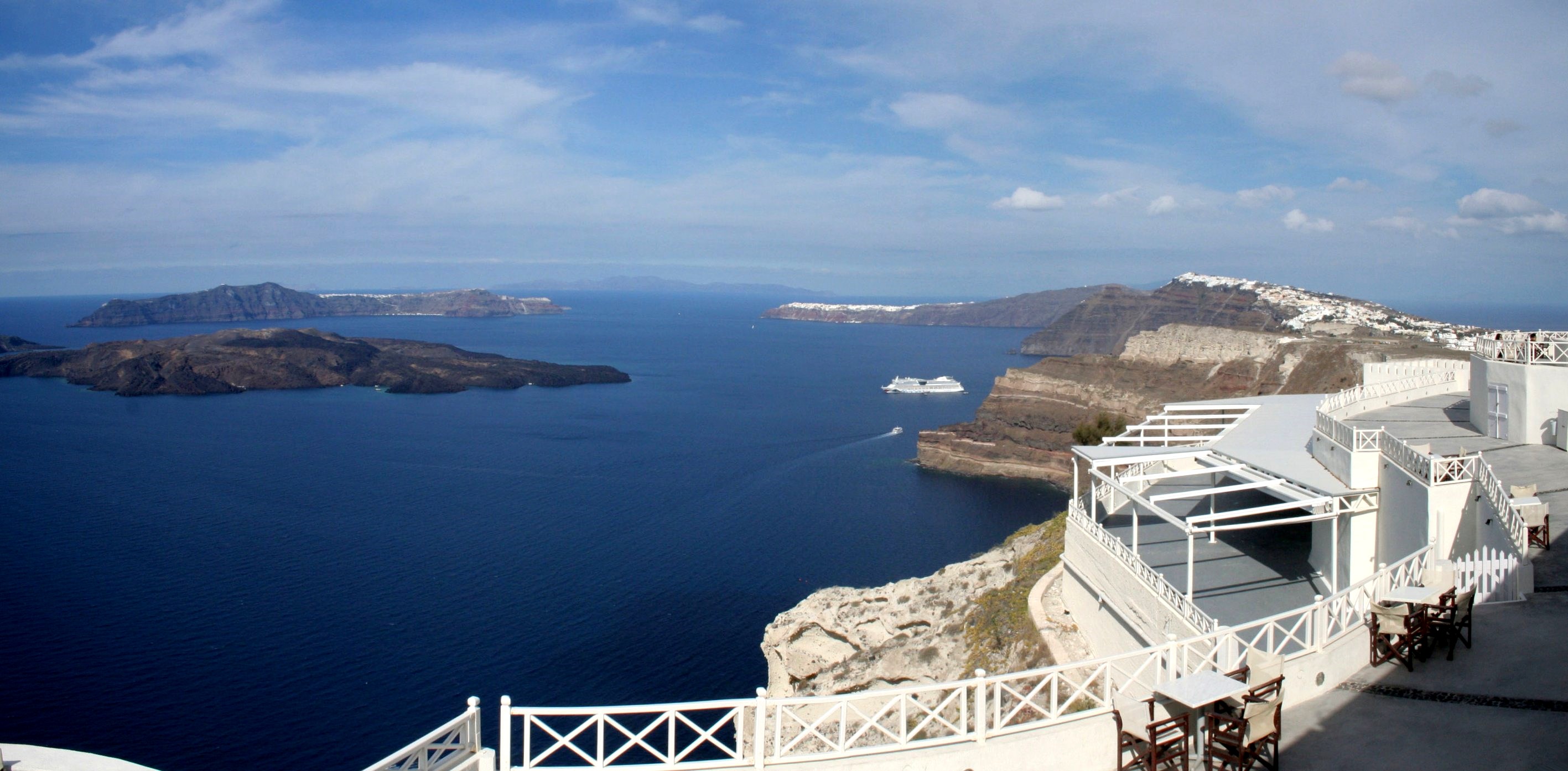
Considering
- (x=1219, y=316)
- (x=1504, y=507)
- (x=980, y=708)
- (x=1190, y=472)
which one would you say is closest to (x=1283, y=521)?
(x=1504, y=507)

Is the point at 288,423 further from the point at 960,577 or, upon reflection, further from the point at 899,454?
the point at 960,577

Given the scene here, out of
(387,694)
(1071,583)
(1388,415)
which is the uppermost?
(1388,415)

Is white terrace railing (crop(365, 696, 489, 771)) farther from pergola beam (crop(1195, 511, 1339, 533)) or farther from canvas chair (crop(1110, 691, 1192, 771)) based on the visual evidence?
pergola beam (crop(1195, 511, 1339, 533))

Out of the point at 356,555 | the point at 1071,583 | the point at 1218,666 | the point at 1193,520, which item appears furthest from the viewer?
the point at 356,555

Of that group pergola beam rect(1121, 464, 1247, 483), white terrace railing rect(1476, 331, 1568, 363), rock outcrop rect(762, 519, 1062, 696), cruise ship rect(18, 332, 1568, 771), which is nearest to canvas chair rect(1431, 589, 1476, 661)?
cruise ship rect(18, 332, 1568, 771)

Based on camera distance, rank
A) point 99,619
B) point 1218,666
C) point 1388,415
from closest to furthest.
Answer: point 1218,666
point 1388,415
point 99,619

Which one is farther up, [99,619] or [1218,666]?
[1218,666]

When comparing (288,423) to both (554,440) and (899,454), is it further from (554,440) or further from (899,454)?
(899,454)

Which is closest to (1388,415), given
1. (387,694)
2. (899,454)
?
(387,694)

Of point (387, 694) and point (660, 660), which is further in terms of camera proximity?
point (660, 660)
